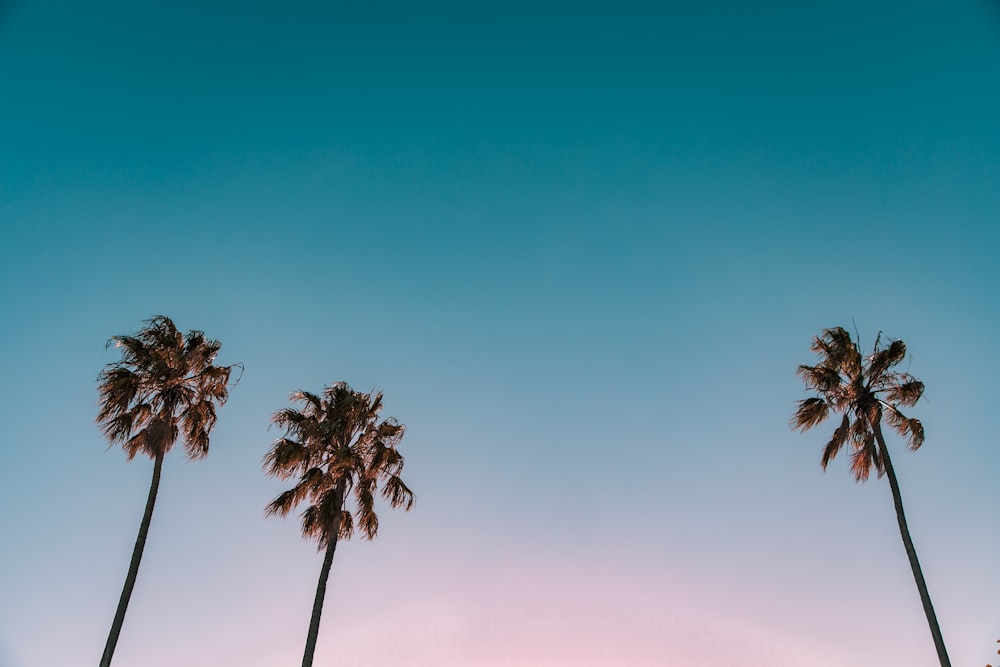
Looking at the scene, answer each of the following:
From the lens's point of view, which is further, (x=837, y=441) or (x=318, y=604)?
(x=837, y=441)

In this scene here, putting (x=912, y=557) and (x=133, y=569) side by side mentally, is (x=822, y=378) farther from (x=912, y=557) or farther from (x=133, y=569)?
(x=133, y=569)

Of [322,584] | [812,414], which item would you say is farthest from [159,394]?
[812,414]

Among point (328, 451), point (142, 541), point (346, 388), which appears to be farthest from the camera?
point (346, 388)

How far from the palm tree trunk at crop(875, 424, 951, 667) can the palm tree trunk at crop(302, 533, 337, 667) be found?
1961 centimetres

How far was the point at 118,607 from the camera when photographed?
61.3ft

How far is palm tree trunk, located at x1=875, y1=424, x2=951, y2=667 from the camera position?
726 inches

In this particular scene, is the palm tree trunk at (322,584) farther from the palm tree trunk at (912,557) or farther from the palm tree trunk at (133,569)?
the palm tree trunk at (912,557)

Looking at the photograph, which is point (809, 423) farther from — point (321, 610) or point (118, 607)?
point (118, 607)

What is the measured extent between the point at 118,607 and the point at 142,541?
205 centimetres

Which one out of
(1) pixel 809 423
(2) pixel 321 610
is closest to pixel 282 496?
(2) pixel 321 610

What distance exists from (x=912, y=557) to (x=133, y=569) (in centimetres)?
2610

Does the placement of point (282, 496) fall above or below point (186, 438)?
below

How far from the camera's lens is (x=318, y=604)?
63.3ft

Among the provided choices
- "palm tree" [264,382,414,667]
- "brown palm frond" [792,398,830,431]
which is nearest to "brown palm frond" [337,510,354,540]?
"palm tree" [264,382,414,667]
